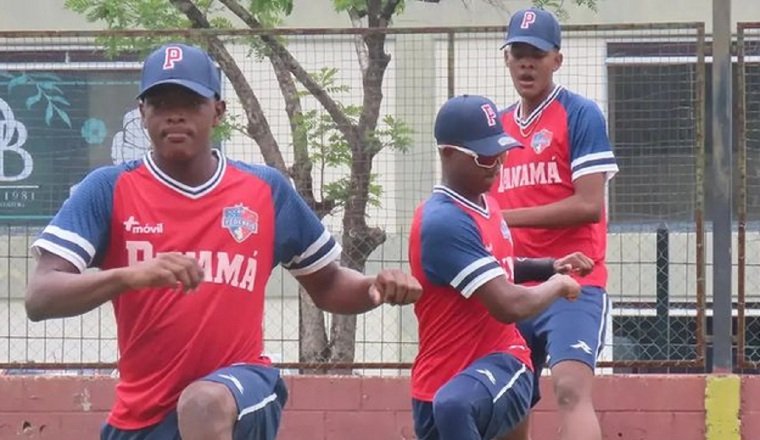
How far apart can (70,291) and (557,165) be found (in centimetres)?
300

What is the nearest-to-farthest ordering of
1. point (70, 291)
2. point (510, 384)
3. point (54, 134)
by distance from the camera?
point (70, 291) < point (510, 384) < point (54, 134)

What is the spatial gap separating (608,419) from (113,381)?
289 centimetres

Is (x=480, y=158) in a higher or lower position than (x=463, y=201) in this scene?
higher

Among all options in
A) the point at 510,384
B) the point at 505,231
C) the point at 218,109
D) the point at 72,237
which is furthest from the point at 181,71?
the point at 510,384

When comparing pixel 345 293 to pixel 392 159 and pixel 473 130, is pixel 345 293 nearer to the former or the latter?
pixel 473 130

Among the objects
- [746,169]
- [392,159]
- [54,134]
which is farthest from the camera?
[54,134]

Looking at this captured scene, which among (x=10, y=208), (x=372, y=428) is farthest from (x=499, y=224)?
(x=10, y=208)

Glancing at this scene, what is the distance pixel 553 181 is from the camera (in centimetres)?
682

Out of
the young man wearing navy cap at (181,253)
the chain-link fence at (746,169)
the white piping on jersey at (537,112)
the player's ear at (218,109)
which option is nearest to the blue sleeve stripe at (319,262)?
the young man wearing navy cap at (181,253)

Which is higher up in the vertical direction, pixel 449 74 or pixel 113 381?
pixel 449 74

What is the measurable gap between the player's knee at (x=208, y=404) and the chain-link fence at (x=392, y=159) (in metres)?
4.65

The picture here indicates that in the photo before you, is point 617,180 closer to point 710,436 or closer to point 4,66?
point 710,436

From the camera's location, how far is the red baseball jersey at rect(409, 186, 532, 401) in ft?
18.4

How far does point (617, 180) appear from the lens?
9.23m
